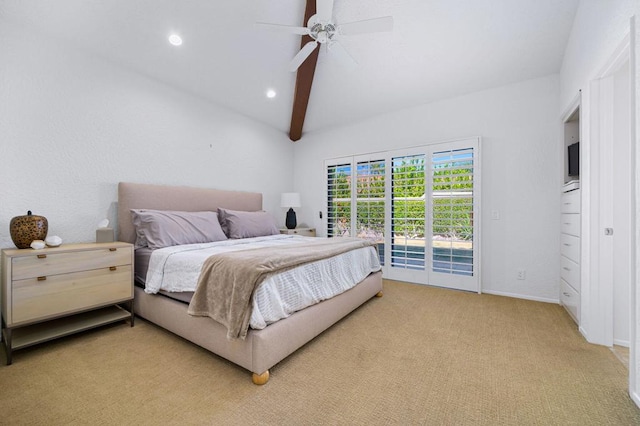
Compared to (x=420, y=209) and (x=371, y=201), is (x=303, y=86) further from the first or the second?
(x=420, y=209)

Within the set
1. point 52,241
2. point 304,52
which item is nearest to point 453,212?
point 304,52

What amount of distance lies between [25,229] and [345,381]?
2.66 meters

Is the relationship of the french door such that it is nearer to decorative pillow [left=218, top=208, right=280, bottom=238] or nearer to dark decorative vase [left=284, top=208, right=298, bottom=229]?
dark decorative vase [left=284, top=208, right=298, bottom=229]

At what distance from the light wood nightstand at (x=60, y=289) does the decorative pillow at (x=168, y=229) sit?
257mm

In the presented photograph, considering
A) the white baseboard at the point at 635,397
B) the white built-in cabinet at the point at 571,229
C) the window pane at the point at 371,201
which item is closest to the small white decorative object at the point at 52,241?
the window pane at the point at 371,201

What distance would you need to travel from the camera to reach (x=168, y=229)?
276 cm

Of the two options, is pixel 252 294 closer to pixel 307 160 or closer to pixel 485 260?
pixel 485 260

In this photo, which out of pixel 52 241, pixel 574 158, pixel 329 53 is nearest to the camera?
pixel 52 241

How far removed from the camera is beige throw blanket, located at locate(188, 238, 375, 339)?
161 centimetres

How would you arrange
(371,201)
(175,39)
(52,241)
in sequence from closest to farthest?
(52,241)
(175,39)
(371,201)

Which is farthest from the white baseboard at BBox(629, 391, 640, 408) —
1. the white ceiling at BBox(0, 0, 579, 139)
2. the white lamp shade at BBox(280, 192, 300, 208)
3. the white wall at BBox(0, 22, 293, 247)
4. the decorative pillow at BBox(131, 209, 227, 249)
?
the white wall at BBox(0, 22, 293, 247)

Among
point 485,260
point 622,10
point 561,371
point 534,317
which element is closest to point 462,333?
point 561,371

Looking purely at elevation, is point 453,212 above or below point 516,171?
below

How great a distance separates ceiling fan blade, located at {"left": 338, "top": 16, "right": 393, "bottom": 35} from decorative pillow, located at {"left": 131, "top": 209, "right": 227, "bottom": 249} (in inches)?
98.2
